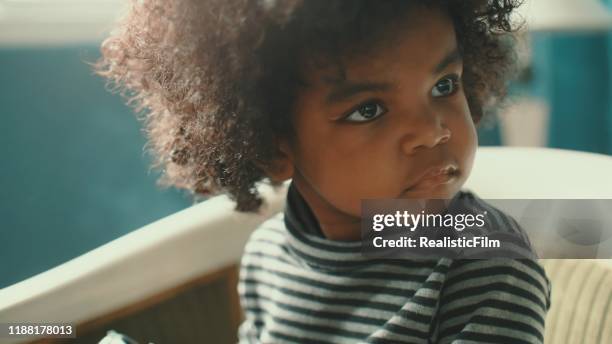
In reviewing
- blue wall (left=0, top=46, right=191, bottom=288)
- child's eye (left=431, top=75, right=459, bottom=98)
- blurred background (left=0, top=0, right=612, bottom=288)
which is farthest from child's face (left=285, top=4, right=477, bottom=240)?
blue wall (left=0, top=46, right=191, bottom=288)

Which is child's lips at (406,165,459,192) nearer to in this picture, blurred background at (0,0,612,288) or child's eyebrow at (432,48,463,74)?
child's eyebrow at (432,48,463,74)

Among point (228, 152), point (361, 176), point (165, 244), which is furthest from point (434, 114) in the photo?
point (165, 244)

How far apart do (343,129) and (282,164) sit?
4.1 inches

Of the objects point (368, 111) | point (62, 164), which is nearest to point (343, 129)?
point (368, 111)

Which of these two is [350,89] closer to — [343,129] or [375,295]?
[343,129]

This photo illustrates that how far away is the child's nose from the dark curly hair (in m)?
0.07

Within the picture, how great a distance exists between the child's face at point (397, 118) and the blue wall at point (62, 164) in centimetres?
53

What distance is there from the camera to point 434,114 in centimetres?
50

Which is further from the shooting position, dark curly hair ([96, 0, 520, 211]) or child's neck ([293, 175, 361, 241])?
child's neck ([293, 175, 361, 241])

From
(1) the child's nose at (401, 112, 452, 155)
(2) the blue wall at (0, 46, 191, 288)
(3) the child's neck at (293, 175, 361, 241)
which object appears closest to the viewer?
(1) the child's nose at (401, 112, 452, 155)

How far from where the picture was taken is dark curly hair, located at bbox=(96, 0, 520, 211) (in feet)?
1.63

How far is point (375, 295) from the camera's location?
559mm

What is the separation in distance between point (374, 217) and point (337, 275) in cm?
7

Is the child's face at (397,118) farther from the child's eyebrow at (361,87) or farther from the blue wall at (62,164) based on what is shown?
the blue wall at (62,164)
